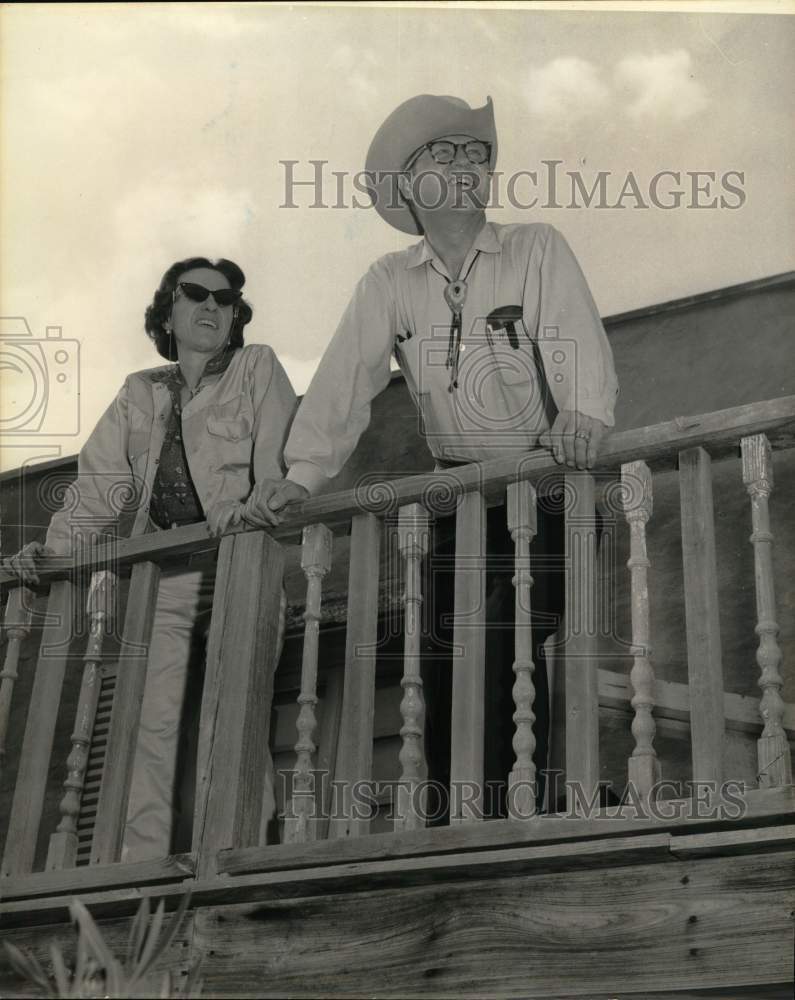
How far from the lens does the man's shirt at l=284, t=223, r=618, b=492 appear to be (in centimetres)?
419

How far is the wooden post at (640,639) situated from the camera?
331 centimetres

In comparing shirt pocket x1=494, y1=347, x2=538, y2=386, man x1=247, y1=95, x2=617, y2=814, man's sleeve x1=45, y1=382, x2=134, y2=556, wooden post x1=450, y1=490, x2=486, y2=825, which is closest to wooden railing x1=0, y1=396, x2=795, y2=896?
wooden post x1=450, y1=490, x2=486, y2=825

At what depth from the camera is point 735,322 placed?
539cm

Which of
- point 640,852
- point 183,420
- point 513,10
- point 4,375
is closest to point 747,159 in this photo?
point 513,10

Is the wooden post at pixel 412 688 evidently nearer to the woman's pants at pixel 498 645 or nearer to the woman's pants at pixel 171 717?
the woman's pants at pixel 498 645

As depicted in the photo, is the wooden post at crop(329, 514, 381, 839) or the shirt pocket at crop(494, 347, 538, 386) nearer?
the wooden post at crop(329, 514, 381, 839)

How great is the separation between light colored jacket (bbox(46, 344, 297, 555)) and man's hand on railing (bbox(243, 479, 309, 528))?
449 mm

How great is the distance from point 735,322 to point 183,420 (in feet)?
6.23

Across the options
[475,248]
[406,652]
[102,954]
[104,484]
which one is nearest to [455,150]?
[475,248]

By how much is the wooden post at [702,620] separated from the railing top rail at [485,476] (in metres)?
0.07

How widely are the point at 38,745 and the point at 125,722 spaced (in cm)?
26

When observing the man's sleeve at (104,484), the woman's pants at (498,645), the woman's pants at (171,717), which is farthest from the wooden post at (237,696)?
the man's sleeve at (104,484)

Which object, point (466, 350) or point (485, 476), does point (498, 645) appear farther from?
point (466, 350)

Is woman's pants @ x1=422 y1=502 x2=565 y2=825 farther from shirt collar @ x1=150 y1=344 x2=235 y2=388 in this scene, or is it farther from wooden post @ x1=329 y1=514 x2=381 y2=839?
shirt collar @ x1=150 y1=344 x2=235 y2=388
